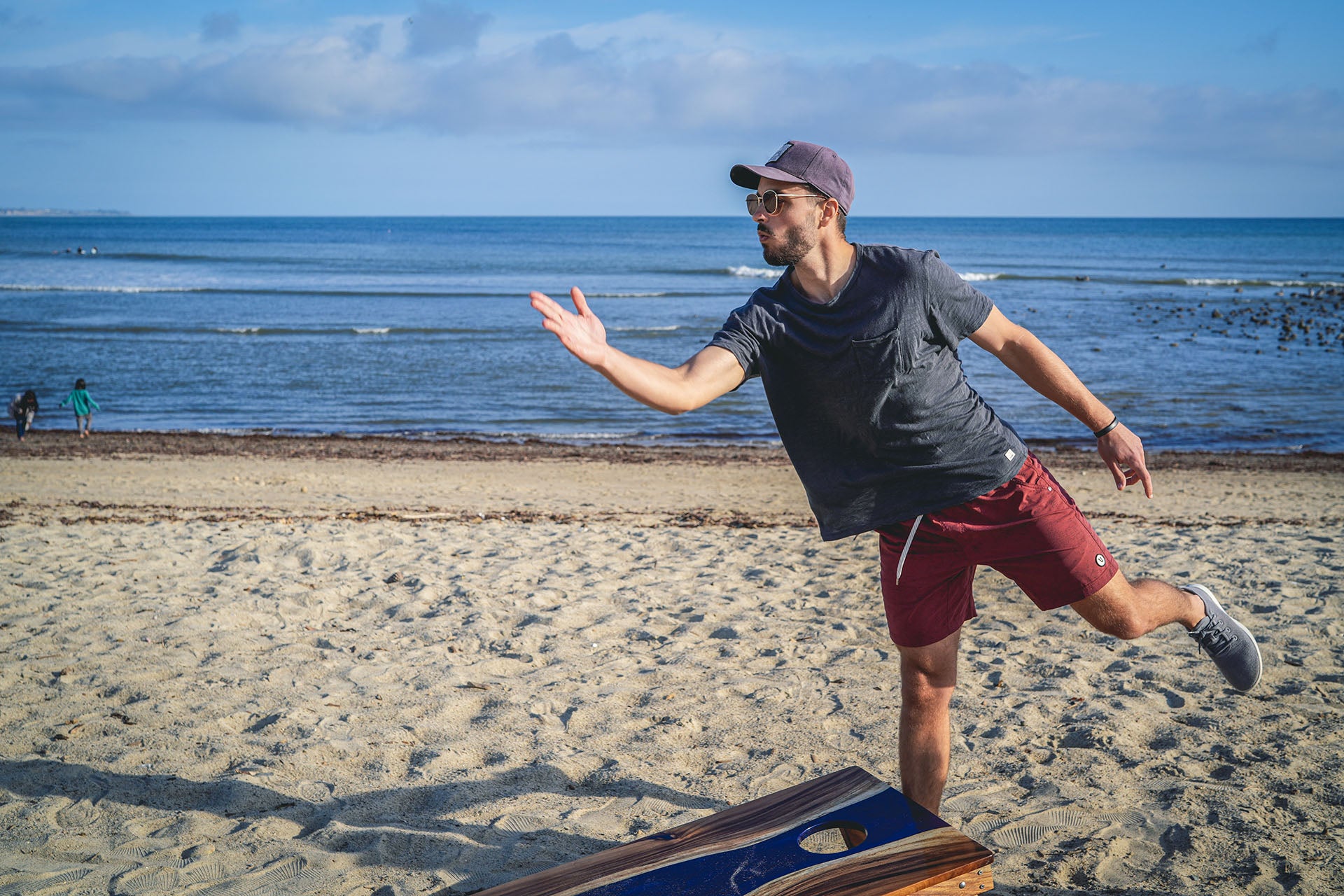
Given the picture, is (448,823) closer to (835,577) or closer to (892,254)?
(892,254)

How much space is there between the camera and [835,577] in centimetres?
670

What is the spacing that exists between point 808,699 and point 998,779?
3.37ft

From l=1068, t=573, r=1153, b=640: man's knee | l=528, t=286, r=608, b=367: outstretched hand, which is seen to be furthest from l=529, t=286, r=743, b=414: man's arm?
l=1068, t=573, r=1153, b=640: man's knee

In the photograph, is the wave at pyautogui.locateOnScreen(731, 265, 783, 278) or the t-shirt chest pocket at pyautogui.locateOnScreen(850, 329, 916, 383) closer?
the t-shirt chest pocket at pyautogui.locateOnScreen(850, 329, 916, 383)

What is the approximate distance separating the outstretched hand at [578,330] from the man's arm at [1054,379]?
1.20 m

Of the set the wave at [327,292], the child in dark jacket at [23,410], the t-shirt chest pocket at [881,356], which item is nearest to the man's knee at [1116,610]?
the t-shirt chest pocket at [881,356]

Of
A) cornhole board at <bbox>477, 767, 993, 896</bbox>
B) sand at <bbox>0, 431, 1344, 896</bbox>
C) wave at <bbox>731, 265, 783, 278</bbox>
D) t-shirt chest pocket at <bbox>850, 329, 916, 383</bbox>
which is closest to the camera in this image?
cornhole board at <bbox>477, 767, 993, 896</bbox>

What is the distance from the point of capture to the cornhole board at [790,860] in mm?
2430

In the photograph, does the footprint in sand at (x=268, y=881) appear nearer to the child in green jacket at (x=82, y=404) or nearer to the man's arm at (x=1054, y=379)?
the man's arm at (x=1054, y=379)

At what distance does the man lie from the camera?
9.48 ft

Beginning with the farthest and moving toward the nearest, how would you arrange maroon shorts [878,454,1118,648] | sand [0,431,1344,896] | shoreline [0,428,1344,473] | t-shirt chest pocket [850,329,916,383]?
shoreline [0,428,1344,473], sand [0,431,1344,896], maroon shorts [878,454,1118,648], t-shirt chest pocket [850,329,916,383]

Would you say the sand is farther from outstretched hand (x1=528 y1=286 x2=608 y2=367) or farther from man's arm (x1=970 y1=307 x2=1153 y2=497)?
outstretched hand (x1=528 y1=286 x2=608 y2=367)

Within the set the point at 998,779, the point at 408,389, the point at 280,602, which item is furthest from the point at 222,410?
the point at 998,779

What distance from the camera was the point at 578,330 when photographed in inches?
98.0
